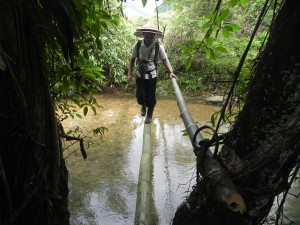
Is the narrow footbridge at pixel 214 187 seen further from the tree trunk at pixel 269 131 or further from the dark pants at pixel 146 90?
the dark pants at pixel 146 90

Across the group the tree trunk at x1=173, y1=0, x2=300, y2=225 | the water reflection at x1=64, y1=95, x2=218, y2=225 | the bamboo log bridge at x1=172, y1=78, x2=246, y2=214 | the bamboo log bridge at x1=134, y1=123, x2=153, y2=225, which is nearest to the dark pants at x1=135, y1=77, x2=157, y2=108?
the water reflection at x1=64, y1=95, x2=218, y2=225

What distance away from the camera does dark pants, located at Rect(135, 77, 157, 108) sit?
526 centimetres

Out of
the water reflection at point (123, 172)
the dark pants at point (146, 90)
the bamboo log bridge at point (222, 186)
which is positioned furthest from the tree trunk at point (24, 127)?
the dark pants at point (146, 90)

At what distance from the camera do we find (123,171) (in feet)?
14.0

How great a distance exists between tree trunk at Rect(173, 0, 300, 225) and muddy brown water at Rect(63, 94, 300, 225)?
1.45ft

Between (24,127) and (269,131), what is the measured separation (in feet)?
3.97

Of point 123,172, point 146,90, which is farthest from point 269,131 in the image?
point 146,90

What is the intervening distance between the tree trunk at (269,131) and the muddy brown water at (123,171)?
443mm

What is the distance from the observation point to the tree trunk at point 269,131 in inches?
55.2

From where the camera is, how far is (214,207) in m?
1.72

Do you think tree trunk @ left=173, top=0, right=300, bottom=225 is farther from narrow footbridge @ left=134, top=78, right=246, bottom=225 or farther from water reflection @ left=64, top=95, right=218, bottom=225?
water reflection @ left=64, top=95, right=218, bottom=225

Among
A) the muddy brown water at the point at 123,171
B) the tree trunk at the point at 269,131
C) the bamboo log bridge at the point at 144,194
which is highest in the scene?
the tree trunk at the point at 269,131

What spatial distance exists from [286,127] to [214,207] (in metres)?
0.61

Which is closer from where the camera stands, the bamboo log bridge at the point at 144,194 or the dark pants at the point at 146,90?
the bamboo log bridge at the point at 144,194
